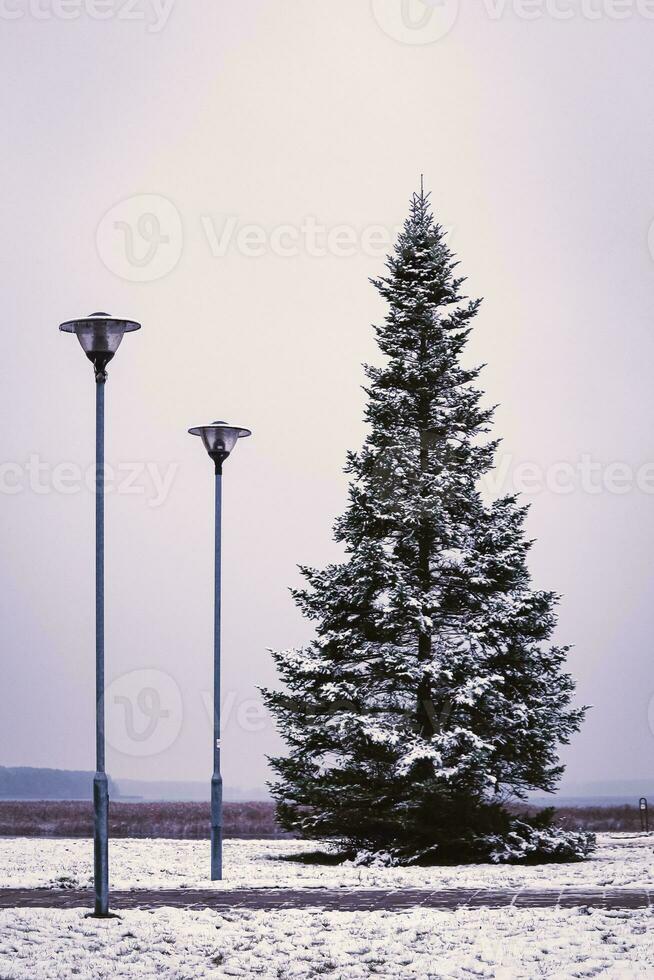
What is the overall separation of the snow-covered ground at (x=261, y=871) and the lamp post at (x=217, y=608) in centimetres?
65

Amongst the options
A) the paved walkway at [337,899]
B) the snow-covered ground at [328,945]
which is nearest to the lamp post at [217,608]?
the paved walkway at [337,899]

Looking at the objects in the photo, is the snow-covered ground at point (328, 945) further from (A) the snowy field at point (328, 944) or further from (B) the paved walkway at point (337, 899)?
(B) the paved walkway at point (337, 899)

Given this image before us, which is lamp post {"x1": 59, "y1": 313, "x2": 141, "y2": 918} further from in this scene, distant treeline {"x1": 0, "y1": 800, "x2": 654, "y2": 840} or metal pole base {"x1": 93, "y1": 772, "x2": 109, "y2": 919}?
distant treeline {"x1": 0, "y1": 800, "x2": 654, "y2": 840}

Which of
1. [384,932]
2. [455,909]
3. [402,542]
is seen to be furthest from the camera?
[402,542]

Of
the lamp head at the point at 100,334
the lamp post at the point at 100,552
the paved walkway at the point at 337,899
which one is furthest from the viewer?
the lamp head at the point at 100,334

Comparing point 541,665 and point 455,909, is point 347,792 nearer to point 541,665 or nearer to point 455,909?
point 541,665

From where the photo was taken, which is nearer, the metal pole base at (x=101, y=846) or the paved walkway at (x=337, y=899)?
the metal pole base at (x=101, y=846)

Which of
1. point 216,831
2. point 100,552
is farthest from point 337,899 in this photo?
point 100,552

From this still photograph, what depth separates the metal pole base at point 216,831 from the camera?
1855cm

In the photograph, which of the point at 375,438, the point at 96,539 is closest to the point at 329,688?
the point at 375,438

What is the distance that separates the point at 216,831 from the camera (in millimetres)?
19078

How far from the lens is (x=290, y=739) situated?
22953 mm

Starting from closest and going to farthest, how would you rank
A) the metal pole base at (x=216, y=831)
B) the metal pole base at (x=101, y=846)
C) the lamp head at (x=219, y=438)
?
A: the metal pole base at (x=101, y=846) < the metal pole base at (x=216, y=831) < the lamp head at (x=219, y=438)

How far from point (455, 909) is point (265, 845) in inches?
600
